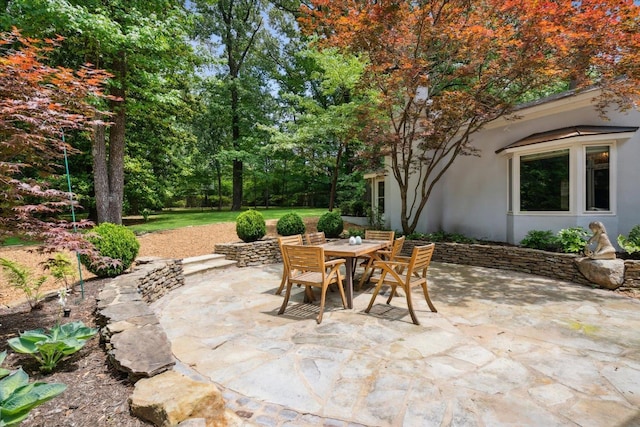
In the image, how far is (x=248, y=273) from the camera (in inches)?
256

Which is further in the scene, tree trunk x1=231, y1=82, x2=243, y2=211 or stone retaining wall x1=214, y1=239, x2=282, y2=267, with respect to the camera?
tree trunk x1=231, y1=82, x2=243, y2=211

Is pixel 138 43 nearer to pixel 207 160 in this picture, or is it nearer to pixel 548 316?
pixel 548 316

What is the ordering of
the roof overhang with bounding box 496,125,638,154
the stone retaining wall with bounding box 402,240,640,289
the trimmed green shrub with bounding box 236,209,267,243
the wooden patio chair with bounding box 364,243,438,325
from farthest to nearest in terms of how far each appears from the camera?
the trimmed green shrub with bounding box 236,209,267,243, the roof overhang with bounding box 496,125,638,154, the stone retaining wall with bounding box 402,240,640,289, the wooden patio chair with bounding box 364,243,438,325

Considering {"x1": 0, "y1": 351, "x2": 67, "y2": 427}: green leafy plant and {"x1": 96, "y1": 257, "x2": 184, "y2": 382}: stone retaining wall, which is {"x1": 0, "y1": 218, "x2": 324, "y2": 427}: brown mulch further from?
{"x1": 0, "y1": 351, "x2": 67, "y2": 427}: green leafy plant

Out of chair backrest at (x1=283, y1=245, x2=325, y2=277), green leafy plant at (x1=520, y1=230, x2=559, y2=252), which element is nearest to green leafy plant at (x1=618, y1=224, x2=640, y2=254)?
green leafy plant at (x1=520, y1=230, x2=559, y2=252)

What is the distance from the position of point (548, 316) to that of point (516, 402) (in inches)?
90.9

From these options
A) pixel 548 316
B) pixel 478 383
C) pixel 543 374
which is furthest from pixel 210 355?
pixel 548 316

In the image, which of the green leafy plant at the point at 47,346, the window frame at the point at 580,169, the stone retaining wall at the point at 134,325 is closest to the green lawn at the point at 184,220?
the stone retaining wall at the point at 134,325

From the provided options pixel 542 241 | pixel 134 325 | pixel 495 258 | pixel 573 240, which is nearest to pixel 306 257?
pixel 134 325

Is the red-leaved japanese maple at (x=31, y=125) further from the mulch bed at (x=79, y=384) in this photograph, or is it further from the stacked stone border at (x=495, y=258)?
the stacked stone border at (x=495, y=258)

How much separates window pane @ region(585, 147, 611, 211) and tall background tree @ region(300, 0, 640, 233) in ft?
3.47

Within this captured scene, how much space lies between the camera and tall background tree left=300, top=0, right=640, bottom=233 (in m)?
5.33

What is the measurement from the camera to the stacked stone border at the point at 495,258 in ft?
18.6

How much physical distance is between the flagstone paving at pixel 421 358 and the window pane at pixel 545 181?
2.77 m
